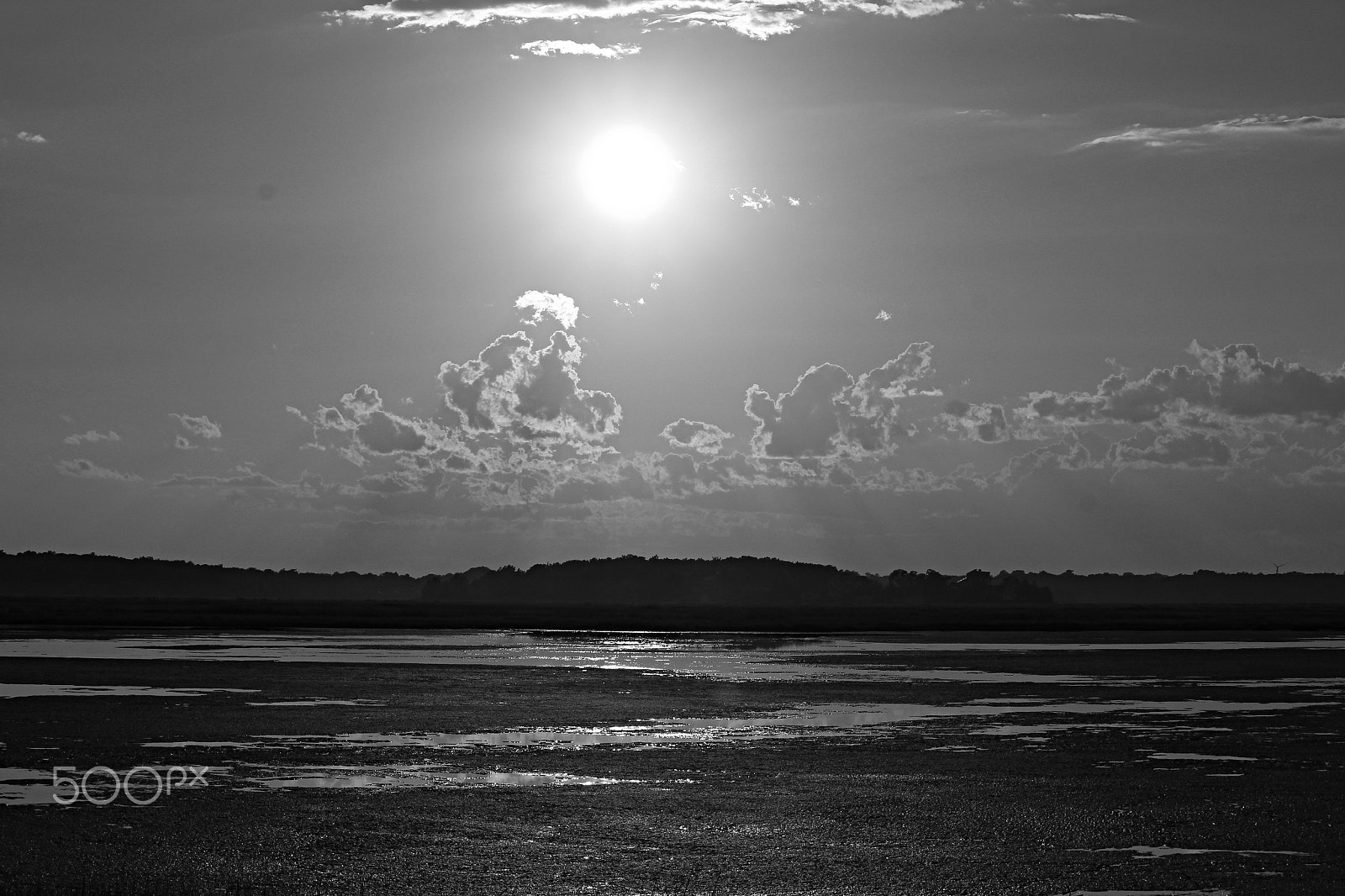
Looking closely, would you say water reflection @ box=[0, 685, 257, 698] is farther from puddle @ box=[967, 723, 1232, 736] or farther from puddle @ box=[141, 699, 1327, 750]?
puddle @ box=[967, 723, 1232, 736]

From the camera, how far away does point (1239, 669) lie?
54.2 metres

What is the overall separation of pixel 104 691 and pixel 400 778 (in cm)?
1969

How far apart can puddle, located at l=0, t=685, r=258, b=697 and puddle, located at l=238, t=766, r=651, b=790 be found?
52.7 ft

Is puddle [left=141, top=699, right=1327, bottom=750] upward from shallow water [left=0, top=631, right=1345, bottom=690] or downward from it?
downward

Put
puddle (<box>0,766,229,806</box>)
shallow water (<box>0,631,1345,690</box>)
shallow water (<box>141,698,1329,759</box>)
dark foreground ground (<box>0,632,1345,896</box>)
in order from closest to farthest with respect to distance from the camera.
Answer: dark foreground ground (<box>0,632,1345,896</box>) → puddle (<box>0,766,229,806</box>) → shallow water (<box>141,698,1329,759</box>) → shallow water (<box>0,631,1345,690</box>)

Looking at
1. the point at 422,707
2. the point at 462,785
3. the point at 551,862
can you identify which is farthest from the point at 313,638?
the point at 551,862

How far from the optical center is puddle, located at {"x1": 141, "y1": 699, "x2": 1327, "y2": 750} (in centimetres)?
2808

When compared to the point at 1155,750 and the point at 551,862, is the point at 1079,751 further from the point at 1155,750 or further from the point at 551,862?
the point at 551,862

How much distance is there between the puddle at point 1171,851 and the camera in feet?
57.2

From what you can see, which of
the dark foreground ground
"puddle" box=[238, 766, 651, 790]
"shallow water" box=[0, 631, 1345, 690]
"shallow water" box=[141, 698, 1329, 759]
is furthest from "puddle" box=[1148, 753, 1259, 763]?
"shallow water" box=[0, 631, 1345, 690]

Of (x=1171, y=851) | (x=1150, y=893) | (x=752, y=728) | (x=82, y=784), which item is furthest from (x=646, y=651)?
(x=1150, y=893)

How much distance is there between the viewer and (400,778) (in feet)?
75.7

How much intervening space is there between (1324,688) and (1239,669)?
33.8ft

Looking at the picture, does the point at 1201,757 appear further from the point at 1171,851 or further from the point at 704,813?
the point at 704,813
